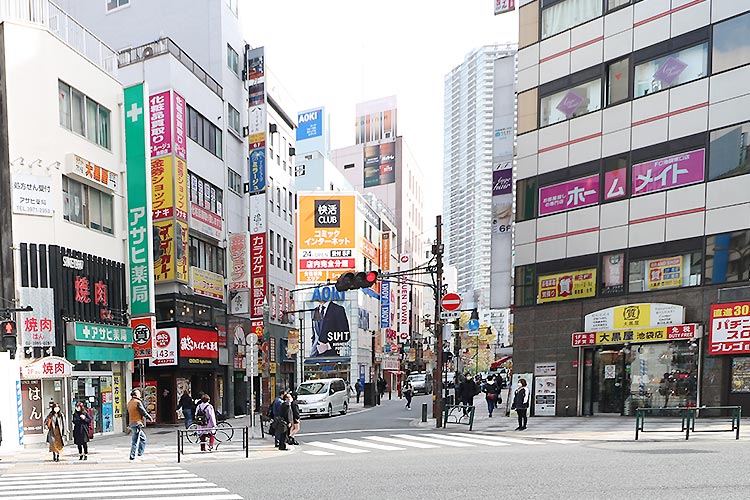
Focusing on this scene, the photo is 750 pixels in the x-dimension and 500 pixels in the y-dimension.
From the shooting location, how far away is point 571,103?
90.8 feet

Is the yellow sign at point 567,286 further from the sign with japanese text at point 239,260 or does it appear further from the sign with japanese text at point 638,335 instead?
the sign with japanese text at point 239,260

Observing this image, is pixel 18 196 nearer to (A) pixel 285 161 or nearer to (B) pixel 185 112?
(B) pixel 185 112

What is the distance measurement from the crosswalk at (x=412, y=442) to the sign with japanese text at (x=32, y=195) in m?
11.5

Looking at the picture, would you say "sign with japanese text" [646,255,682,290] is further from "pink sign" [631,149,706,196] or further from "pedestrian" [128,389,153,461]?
"pedestrian" [128,389,153,461]

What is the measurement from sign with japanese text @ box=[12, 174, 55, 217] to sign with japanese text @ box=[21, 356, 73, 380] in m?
4.74

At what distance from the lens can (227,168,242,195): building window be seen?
34.6 m

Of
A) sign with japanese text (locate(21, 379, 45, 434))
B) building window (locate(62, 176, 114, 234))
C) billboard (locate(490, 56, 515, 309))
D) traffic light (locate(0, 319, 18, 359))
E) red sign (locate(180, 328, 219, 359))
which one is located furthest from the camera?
billboard (locate(490, 56, 515, 309))

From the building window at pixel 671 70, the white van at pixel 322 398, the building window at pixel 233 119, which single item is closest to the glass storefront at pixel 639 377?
the building window at pixel 671 70

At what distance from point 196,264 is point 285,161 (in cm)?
1605

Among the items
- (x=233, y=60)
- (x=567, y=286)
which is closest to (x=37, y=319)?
(x=233, y=60)

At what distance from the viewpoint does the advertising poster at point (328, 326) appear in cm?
4953

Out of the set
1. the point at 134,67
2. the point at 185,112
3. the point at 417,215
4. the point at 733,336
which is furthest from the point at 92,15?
the point at 417,215

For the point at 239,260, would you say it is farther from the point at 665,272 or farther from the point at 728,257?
the point at 728,257

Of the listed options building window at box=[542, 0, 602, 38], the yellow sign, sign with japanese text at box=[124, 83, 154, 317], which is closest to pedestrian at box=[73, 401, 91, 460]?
sign with japanese text at box=[124, 83, 154, 317]
